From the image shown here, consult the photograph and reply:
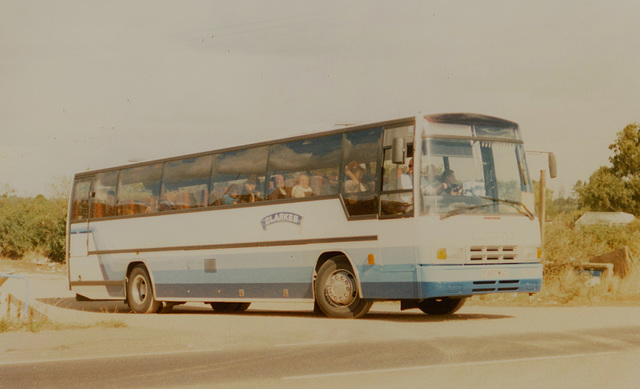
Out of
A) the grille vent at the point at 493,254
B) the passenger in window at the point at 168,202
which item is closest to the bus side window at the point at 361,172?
the grille vent at the point at 493,254

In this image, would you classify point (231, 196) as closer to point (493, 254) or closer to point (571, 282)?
point (493, 254)

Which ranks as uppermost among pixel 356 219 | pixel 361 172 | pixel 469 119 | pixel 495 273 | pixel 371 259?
pixel 469 119

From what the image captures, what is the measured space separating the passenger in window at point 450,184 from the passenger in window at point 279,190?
3.52m

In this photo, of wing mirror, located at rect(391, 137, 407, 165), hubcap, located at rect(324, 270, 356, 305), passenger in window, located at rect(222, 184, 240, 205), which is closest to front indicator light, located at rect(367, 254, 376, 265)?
hubcap, located at rect(324, 270, 356, 305)

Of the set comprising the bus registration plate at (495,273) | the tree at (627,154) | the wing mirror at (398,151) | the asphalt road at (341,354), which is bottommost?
the asphalt road at (341,354)

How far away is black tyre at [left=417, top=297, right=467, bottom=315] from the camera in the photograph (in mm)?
17516

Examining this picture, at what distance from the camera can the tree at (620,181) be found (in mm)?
80875

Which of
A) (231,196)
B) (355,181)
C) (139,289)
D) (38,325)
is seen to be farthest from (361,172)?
(139,289)

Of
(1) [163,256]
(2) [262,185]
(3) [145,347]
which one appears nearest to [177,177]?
(1) [163,256]

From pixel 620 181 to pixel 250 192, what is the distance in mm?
72347

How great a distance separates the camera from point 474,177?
15539mm

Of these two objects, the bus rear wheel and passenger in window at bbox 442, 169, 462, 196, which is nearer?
passenger in window at bbox 442, 169, 462, 196

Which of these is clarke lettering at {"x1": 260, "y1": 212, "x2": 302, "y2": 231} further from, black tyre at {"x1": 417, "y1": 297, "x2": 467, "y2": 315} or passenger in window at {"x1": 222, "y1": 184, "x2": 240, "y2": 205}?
black tyre at {"x1": 417, "y1": 297, "x2": 467, "y2": 315}

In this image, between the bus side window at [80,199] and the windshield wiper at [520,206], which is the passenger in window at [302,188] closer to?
the windshield wiper at [520,206]
